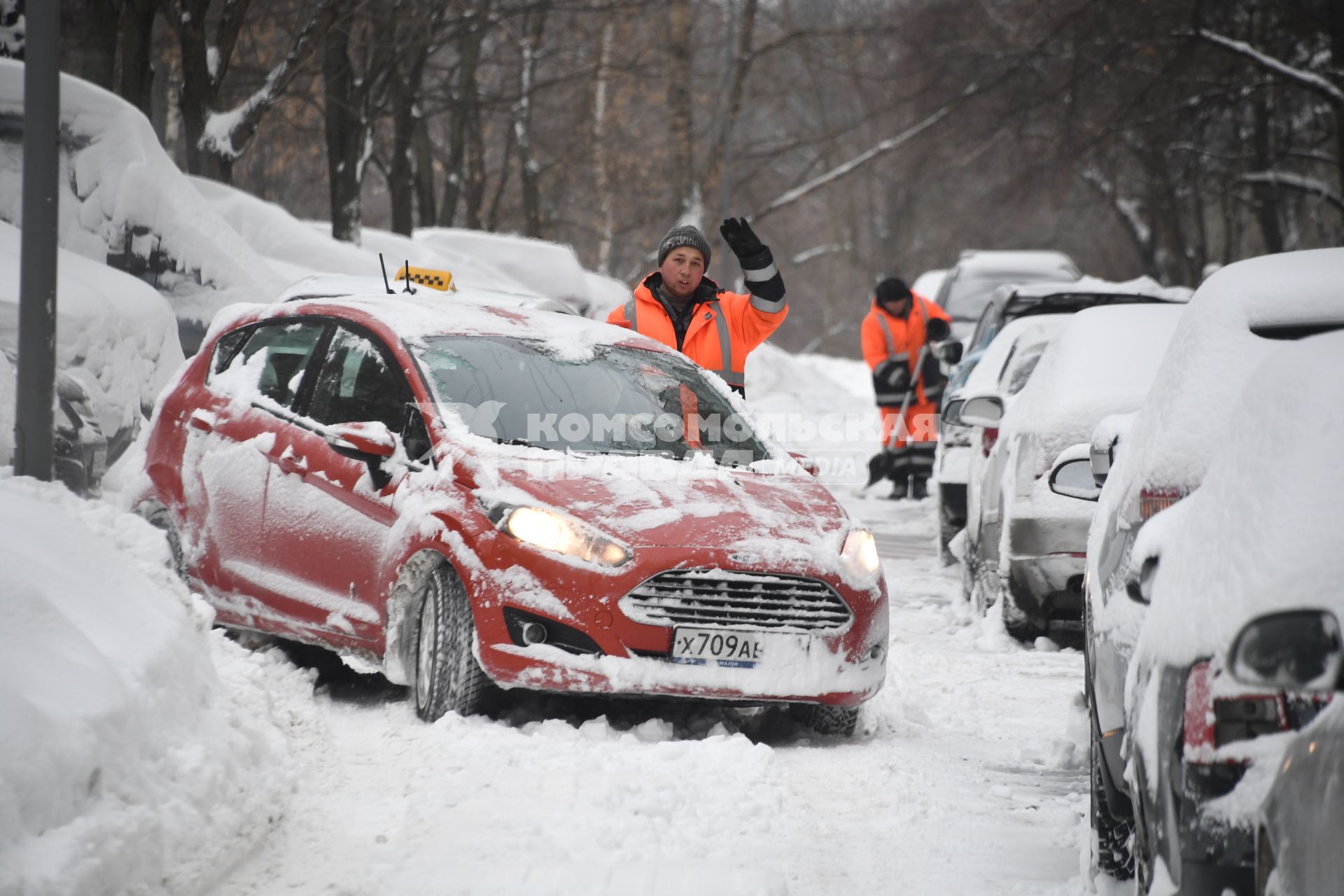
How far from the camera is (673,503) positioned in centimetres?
591

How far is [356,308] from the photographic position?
700cm

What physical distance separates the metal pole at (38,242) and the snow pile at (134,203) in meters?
3.92

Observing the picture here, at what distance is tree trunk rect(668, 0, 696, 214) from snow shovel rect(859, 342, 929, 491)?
411 inches

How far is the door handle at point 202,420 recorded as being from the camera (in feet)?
23.7

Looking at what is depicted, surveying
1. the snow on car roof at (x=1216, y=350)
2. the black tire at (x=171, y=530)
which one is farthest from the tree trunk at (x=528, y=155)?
the snow on car roof at (x=1216, y=350)

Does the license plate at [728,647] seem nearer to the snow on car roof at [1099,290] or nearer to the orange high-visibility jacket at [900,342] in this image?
the snow on car roof at [1099,290]

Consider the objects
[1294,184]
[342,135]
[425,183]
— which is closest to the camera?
[342,135]

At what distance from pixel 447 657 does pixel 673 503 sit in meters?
0.95

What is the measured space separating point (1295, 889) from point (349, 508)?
4.51m

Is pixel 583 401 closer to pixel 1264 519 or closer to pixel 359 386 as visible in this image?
pixel 359 386

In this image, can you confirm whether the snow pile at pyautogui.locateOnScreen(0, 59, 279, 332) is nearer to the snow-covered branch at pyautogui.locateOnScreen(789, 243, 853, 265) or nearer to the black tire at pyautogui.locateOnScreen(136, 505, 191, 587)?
the black tire at pyautogui.locateOnScreen(136, 505, 191, 587)

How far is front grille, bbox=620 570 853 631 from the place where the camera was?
562cm

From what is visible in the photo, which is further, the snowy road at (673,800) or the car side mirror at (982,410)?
the car side mirror at (982,410)

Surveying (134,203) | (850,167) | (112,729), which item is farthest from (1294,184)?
(112,729)
